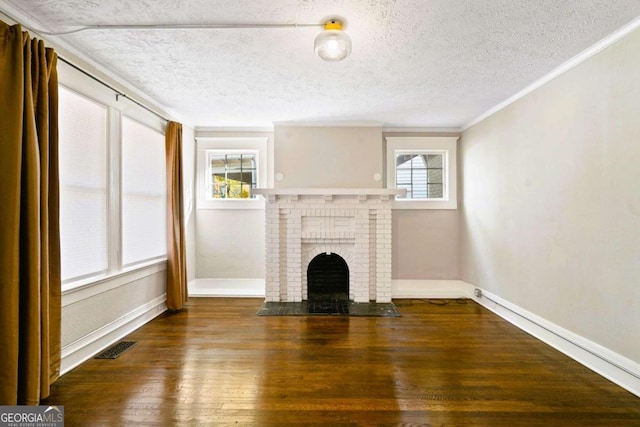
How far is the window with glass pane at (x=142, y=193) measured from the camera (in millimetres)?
3109

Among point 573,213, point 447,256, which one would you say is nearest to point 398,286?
point 447,256

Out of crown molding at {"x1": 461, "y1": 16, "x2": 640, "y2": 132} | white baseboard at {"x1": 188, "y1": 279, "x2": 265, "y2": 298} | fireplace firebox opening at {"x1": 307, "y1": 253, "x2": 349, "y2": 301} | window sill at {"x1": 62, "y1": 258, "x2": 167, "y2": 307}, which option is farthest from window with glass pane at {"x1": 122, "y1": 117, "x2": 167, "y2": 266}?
crown molding at {"x1": 461, "y1": 16, "x2": 640, "y2": 132}

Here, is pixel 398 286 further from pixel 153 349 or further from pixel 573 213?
pixel 153 349

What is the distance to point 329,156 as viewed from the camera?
4.40m

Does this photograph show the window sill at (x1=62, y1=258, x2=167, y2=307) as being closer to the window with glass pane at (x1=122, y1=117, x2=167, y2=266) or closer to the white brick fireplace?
the window with glass pane at (x1=122, y1=117, x2=167, y2=266)

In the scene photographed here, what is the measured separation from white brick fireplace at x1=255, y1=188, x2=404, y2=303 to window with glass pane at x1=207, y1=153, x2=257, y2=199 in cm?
86

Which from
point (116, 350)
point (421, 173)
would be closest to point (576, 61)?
point (421, 173)

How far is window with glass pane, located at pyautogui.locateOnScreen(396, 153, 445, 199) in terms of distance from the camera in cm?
471

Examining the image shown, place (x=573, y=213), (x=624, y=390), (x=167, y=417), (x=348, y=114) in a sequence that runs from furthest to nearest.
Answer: (x=348, y=114)
(x=573, y=213)
(x=624, y=390)
(x=167, y=417)

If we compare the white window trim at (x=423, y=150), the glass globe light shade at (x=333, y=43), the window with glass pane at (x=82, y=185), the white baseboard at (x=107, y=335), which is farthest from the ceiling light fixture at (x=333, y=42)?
the white baseboard at (x=107, y=335)

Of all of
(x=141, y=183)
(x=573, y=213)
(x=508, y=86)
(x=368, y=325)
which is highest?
(x=508, y=86)

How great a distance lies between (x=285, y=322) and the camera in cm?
340

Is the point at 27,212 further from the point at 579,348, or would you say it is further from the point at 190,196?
the point at 579,348

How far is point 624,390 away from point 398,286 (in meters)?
2.64
